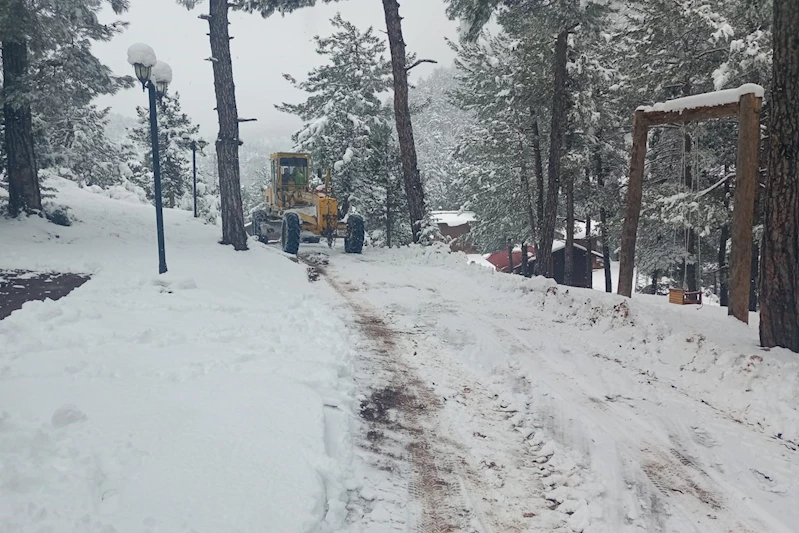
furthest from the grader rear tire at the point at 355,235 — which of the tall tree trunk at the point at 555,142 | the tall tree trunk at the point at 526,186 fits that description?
the tall tree trunk at the point at 526,186

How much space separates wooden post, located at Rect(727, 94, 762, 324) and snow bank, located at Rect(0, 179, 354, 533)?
5.43 m

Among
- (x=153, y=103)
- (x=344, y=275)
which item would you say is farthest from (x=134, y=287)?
(x=344, y=275)

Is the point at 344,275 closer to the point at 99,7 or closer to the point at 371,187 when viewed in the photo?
the point at 371,187

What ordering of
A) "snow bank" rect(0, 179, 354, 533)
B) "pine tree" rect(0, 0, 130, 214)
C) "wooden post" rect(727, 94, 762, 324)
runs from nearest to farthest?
1. "snow bank" rect(0, 179, 354, 533)
2. "wooden post" rect(727, 94, 762, 324)
3. "pine tree" rect(0, 0, 130, 214)

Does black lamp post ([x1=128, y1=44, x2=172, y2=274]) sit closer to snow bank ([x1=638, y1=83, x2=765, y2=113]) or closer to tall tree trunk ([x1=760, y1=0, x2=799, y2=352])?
snow bank ([x1=638, y1=83, x2=765, y2=113])

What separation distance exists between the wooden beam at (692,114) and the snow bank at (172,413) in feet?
19.7

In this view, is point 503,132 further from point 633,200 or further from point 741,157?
point 741,157

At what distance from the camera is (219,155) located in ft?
44.9

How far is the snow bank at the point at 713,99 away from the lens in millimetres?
6895

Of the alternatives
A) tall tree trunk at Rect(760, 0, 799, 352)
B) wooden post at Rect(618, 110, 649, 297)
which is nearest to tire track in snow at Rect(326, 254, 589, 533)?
tall tree trunk at Rect(760, 0, 799, 352)

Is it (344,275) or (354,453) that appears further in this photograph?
(344,275)

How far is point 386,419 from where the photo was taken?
435 cm

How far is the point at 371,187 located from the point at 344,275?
39.6 feet

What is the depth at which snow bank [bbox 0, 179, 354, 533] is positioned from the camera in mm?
2650
